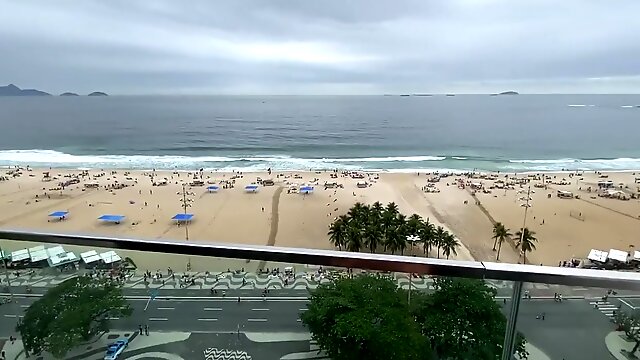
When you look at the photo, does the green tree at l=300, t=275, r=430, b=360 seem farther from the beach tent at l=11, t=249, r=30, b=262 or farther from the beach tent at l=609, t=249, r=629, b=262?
the beach tent at l=609, t=249, r=629, b=262

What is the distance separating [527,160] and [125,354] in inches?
912

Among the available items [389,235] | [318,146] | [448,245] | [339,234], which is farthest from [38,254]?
[318,146]

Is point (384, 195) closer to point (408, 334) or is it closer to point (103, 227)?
point (103, 227)

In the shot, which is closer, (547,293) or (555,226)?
(547,293)

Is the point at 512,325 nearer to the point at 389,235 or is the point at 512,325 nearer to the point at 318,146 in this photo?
the point at 389,235

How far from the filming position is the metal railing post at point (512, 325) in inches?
37.9

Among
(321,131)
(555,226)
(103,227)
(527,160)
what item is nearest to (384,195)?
(555,226)

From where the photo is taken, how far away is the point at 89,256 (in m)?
1.13

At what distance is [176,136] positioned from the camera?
27953mm

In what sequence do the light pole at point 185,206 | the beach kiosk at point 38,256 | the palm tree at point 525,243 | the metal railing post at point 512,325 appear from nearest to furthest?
the metal railing post at point 512,325
the beach kiosk at point 38,256
the palm tree at point 525,243
the light pole at point 185,206

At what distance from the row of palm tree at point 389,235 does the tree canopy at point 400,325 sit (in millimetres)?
7120

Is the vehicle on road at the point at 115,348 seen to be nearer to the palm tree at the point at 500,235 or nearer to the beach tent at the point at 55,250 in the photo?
the beach tent at the point at 55,250

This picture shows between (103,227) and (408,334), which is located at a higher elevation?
(408,334)

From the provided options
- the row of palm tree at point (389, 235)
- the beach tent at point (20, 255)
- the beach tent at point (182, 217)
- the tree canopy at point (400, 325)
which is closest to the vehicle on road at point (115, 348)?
the beach tent at point (20, 255)
